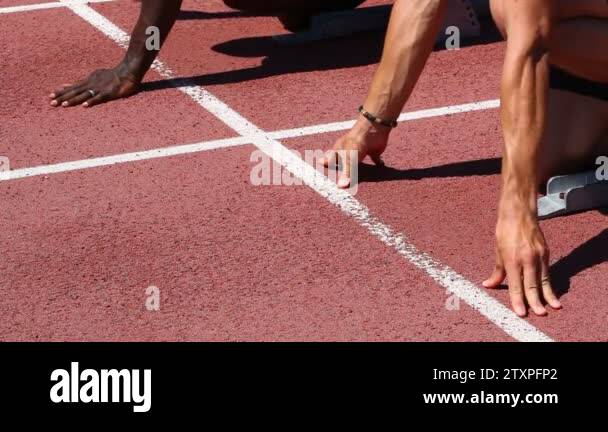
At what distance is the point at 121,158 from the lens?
6098mm

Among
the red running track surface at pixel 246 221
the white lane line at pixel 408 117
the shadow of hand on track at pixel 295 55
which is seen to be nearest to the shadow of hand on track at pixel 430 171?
the red running track surface at pixel 246 221

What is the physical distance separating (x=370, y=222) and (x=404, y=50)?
80cm

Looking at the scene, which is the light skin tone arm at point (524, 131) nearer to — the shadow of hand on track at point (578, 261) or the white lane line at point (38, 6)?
the shadow of hand on track at point (578, 261)

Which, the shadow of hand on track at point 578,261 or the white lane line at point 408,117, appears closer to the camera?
the shadow of hand on track at point 578,261

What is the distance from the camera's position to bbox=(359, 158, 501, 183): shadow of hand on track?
581cm

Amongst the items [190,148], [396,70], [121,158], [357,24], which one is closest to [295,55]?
[357,24]

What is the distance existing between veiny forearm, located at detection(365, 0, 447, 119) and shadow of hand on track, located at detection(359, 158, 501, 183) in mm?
293

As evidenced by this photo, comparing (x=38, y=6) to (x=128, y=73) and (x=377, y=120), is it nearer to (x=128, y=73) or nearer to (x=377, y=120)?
(x=128, y=73)

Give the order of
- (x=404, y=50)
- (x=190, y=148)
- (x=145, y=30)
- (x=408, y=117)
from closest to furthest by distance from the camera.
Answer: (x=404, y=50) → (x=190, y=148) → (x=408, y=117) → (x=145, y=30)

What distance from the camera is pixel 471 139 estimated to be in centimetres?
629

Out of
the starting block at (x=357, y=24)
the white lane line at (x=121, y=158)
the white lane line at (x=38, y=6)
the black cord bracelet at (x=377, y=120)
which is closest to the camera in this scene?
the black cord bracelet at (x=377, y=120)

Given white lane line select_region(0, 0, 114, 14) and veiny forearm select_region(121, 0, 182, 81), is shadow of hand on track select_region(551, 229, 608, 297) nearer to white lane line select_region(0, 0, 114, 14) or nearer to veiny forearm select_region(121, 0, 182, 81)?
veiny forearm select_region(121, 0, 182, 81)

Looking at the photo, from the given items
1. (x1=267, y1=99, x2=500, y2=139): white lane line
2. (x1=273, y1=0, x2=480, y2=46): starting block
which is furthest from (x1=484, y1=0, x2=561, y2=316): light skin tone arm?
(x1=273, y1=0, x2=480, y2=46): starting block

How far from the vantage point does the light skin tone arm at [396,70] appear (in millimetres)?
5547
